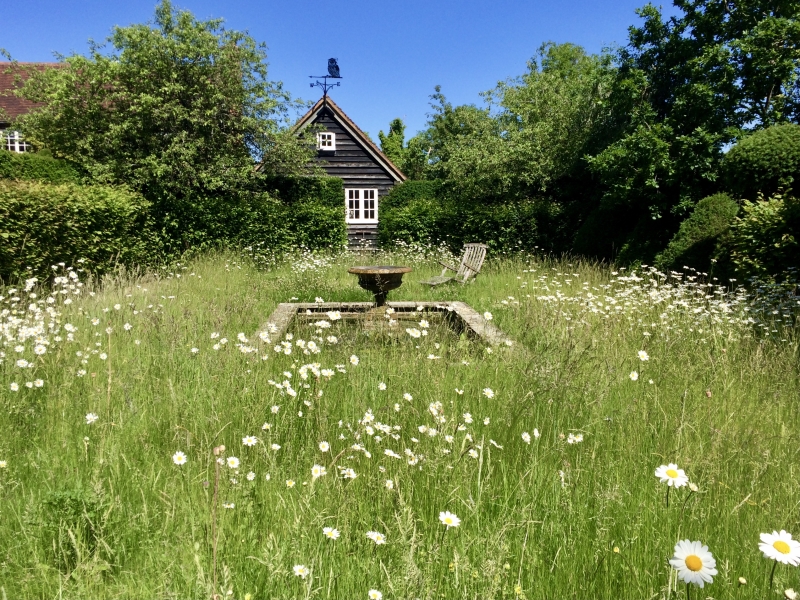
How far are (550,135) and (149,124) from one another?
12.1m

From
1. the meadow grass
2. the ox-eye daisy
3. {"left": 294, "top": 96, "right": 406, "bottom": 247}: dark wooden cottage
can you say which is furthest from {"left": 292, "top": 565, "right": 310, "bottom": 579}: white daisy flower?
{"left": 294, "top": 96, "right": 406, "bottom": 247}: dark wooden cottage

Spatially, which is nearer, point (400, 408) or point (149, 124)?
point (400, 408)

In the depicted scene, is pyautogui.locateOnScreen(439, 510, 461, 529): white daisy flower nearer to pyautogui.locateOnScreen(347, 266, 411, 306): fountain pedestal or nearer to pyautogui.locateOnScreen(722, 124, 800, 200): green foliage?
pyautogui.locateOnScreen(347, 266, 411, 306): fountain pedestal

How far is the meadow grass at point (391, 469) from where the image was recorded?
1587 millimetres

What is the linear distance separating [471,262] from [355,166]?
11.8 m

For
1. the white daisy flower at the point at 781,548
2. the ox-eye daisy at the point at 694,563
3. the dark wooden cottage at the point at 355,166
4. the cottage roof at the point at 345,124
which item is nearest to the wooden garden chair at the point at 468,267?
the white daisy flower at the point at 781,548

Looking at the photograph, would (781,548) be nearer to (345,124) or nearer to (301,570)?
(301,570)

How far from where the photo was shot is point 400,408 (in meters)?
2.79

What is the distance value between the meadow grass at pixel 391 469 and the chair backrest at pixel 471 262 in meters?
5.57

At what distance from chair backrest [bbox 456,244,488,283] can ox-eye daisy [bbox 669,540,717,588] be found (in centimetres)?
849

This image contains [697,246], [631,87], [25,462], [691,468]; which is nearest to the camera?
[691,468]

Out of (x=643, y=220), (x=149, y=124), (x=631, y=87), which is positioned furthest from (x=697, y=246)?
(x=149, y=124)

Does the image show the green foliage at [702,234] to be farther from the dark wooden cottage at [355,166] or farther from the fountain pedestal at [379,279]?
the dark wooden cottage at [355,166]

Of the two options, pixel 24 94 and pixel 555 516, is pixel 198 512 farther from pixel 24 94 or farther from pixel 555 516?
pixel 24 94
